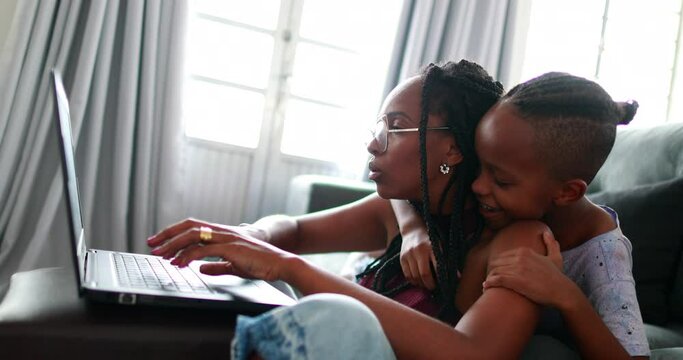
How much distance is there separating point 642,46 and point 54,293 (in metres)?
3.63

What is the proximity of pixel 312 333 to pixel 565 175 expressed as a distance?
0.56 meters

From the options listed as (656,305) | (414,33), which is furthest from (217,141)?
(656,305)

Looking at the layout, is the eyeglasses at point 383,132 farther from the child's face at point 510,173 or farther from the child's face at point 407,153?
the child's face at point 510,173

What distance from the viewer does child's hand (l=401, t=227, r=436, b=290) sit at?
1.01 metres

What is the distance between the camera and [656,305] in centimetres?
136

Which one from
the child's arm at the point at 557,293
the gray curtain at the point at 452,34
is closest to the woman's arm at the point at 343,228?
the child's arm at the point at 557,293

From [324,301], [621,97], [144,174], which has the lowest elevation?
[144,174]

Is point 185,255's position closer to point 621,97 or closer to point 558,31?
point 558,31

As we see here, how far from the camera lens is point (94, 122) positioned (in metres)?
2.45

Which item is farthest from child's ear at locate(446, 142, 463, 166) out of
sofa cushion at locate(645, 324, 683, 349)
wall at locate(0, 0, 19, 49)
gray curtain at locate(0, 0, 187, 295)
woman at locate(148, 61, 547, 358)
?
wall at locate(0, 0, 19, 49)

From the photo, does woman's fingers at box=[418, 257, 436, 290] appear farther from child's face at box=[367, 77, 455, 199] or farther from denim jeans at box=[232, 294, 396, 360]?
denim jeans at box=[232, 294, 396, 360]

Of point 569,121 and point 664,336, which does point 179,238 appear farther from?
point 664,336

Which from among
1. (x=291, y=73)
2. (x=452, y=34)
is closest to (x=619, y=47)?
(x=452, y=34)

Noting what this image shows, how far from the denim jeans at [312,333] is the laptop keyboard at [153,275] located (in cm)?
23
